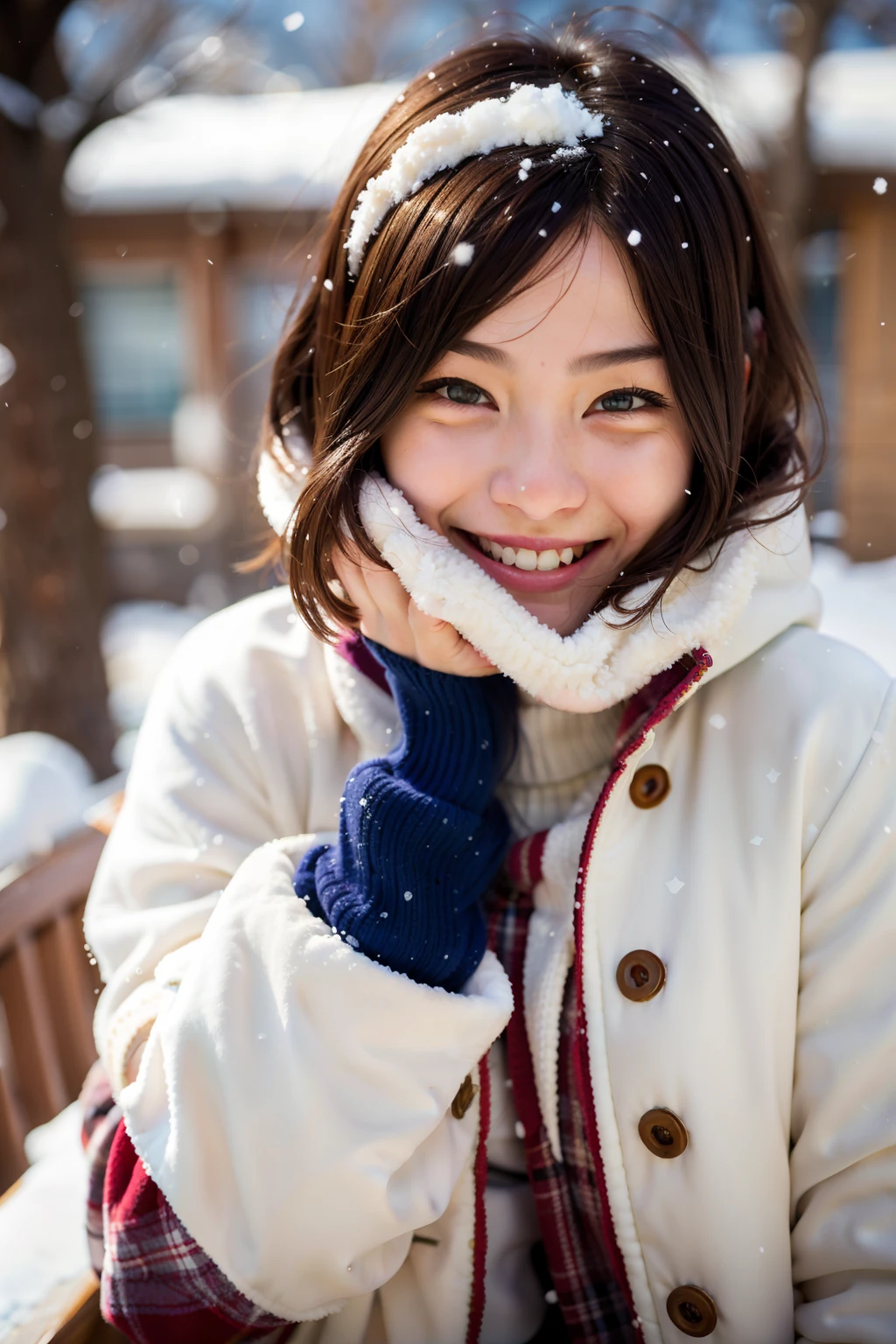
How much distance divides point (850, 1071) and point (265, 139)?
32.8ft

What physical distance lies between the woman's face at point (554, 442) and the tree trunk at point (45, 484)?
9.01 feet

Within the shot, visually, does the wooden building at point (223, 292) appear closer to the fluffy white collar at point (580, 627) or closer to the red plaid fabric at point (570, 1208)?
the fluffy white collar at point (580, 627)

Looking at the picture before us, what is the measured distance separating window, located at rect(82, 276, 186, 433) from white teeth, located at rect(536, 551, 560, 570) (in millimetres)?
11081

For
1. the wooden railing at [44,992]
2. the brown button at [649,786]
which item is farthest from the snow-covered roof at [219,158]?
the brown button at [649,786]

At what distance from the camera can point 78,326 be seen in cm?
373

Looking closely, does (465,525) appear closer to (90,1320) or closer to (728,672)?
(728,672)

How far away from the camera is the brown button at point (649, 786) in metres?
1.30

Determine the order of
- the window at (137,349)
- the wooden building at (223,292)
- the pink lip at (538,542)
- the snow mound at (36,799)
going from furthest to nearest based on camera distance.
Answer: the window at (137,349) → the wooden building at (223,292) → the snow mound at (36,799) → the pink lip at (538,542)

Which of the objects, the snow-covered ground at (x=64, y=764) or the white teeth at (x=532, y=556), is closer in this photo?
the white teeth at (x=532, y=556)

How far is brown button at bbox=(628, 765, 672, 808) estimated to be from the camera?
130 centimetres

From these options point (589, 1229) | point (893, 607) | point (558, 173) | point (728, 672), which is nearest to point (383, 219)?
point (558, 173)

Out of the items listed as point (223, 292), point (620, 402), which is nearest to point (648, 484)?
point (620, 402)

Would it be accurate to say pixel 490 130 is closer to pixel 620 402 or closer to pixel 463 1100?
pixel 620 402

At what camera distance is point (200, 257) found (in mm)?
10180
